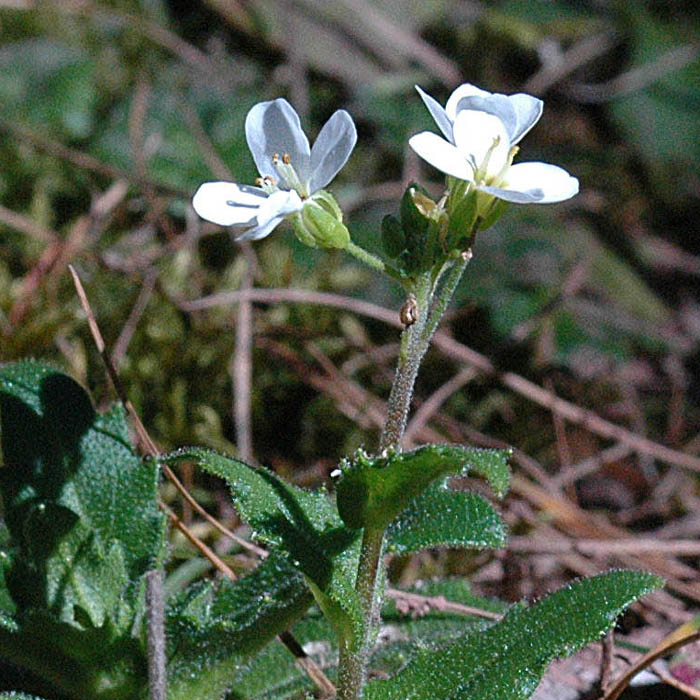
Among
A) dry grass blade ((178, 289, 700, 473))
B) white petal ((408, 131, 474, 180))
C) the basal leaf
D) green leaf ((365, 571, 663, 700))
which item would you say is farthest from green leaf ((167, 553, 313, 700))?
dry grass blade ((178, 289, 700, 473))

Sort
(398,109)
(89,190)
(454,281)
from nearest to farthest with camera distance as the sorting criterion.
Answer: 1. (454,281)
2. (89,190)
3. (398,109)

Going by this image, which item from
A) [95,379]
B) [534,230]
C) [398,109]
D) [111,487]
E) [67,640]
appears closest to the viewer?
[67,640]

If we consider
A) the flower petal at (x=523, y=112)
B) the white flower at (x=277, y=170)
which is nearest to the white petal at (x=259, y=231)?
the white flower at (x=277, y=170)

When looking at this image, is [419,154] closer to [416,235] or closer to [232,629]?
[416,235]

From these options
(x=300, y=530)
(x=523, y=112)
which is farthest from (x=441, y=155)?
(x=300, y=530)

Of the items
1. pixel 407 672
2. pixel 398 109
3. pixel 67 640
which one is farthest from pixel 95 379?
pixel 398 109

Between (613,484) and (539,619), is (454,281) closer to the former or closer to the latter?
(539,619)

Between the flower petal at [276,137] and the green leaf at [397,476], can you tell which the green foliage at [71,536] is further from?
the flower petal at [276,137]
